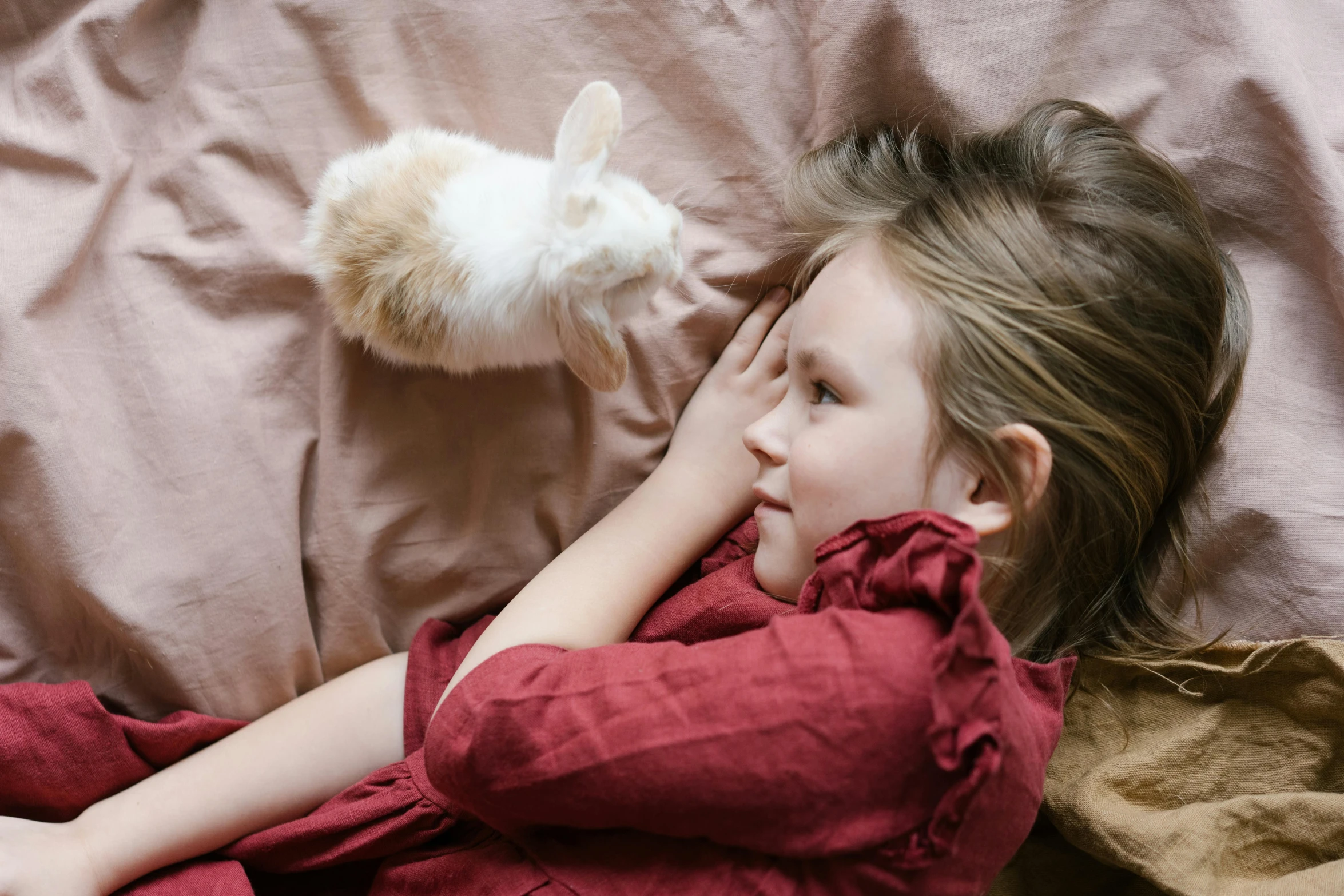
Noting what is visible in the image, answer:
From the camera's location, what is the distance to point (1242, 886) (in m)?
1.00

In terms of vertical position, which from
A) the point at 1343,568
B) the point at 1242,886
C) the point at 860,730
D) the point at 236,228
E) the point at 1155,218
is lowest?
the point at 1242,886

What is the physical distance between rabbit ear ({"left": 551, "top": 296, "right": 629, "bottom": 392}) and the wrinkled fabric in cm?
29

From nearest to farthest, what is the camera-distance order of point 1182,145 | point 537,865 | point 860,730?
point 860,730
point 537,865
point 1182,145

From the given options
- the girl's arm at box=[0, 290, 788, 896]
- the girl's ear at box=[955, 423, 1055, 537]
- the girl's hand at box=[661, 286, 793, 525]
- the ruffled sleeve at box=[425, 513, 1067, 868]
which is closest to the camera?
the ruffled sleeve at box=[425, 513, 1067, 868]

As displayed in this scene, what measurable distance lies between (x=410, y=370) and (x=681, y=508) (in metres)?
0.37

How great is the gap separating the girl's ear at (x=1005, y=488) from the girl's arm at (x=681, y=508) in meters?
0.29

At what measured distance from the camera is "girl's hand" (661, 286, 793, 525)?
3.68ft

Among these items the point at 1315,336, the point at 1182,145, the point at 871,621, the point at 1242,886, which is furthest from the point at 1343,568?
the point at 871,621

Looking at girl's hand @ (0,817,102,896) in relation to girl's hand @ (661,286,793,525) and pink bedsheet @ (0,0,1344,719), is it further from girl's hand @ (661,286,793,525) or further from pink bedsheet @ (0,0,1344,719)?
girl's hand @ (661,286,793,525)

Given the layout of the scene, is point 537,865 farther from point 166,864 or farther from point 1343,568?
point 1343,568

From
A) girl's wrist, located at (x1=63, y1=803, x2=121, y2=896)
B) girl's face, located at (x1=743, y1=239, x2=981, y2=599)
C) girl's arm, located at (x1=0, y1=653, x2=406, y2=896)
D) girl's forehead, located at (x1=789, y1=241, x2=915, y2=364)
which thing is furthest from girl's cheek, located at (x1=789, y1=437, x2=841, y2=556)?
girl's wrist, located at (x1=63, y1=803, x2=121, y2=896)

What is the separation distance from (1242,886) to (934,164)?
35.4 inches

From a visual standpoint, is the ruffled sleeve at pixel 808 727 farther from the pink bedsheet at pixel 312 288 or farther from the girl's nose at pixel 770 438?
the pink bedsheet at pixel 312 288

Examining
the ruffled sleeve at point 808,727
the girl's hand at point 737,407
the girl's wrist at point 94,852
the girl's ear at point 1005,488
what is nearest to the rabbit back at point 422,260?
the girl's hand at point 737,407
